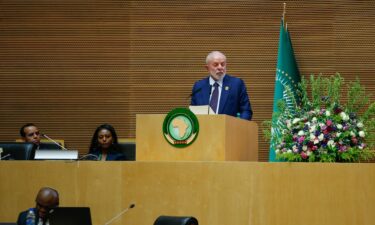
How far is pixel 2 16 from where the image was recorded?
10.1 m

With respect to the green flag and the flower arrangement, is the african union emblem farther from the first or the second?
the green flag

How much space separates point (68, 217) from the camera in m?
5.49

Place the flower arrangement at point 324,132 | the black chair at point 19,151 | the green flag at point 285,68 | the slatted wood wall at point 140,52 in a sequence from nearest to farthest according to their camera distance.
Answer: the flower arrangement at point 324,132
the black chair at point 19,151
the green flag at point 285,68
the slatted wood wall at point 140,52

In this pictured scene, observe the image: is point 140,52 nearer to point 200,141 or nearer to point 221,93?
point 221,93

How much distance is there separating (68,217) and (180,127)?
3.81 feet

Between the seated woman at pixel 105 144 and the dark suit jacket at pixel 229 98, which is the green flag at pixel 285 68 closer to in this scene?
the dark suit jacket at pixel 229 98

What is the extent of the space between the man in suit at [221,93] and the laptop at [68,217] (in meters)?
2.14

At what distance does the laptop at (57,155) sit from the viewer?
6.54 metres

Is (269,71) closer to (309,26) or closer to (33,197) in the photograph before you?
(309,26)

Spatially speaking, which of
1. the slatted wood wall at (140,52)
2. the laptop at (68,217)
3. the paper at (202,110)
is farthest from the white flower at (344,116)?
the slatted wood wall at (140,52)

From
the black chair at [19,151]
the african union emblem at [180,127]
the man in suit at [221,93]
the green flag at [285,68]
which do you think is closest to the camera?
the african union emblem at [180,127]

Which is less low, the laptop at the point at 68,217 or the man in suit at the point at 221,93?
the man in suit at the point at 221,93

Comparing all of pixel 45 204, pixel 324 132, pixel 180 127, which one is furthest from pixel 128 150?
pixel 324 132

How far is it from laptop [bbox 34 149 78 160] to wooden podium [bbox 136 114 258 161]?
56cm
